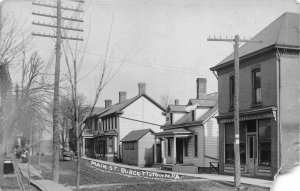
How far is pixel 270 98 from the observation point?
21297mm

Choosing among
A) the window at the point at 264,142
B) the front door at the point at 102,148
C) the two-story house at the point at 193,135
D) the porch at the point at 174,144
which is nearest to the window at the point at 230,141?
the window at the point at 264,142

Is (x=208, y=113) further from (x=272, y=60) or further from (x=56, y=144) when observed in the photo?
(x=56, y=144)

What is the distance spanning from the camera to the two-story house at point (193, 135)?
104 feet

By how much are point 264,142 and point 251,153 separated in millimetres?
1468

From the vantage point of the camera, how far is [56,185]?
701 inches

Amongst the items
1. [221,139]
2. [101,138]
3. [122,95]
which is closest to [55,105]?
[221,139]

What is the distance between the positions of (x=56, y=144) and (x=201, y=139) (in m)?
16.8

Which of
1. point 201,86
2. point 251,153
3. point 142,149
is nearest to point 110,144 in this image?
point 142,149

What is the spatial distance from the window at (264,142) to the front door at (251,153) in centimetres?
55

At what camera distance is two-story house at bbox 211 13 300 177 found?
2069cm

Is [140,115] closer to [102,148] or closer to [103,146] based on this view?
[103,146]

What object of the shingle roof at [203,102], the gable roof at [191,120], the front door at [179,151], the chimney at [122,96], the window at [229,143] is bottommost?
the front door at [179,151]

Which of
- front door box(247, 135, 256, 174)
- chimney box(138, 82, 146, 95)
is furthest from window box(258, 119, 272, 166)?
chimney box(138, 82, 146, 95)

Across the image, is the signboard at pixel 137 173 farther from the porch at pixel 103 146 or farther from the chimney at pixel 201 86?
the porch at pixel 103 146
